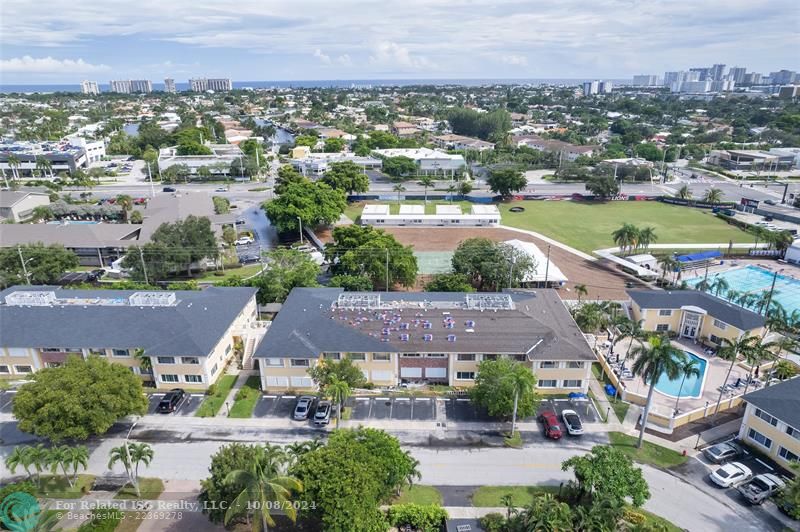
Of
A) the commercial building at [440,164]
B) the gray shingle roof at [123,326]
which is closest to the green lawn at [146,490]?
the gray shingle roof at [123,326]

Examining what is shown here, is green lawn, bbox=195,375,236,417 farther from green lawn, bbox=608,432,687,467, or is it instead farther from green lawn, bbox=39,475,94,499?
green lawn, bbox=608,432,687,467

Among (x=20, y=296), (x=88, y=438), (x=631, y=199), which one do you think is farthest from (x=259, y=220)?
(x=631, y=199)

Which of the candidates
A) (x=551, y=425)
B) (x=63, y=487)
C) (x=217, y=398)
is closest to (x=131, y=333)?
(x=217, y=398)

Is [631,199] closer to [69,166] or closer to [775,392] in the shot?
[775,392]

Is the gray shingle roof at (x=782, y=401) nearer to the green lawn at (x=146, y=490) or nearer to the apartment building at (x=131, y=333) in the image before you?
the green lawn at (x=146, y=490)

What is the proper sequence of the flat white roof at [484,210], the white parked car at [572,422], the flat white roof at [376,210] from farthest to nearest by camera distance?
the flat white roof at [376,210], the flat white roof at [484,210], the white parked car at [572,422]
